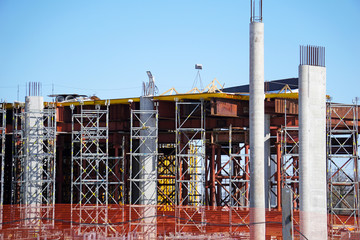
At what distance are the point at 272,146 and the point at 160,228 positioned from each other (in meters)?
17.5

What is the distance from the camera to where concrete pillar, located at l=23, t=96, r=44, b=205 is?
4034 centimetres

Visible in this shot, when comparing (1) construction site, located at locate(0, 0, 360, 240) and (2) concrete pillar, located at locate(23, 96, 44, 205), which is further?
(2) concrete pillar, located at locate(23, 96, 44, 205)

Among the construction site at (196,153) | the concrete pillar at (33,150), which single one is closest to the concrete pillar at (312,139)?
the construction site at (196,153)

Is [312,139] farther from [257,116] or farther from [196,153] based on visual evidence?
[196,153]

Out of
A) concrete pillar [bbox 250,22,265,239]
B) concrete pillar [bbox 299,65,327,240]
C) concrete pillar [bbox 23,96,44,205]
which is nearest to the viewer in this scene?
concrete pillar [bbox 250,22,265,239]

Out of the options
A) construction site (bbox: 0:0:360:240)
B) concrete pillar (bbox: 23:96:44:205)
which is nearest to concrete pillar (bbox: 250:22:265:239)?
construction site (bbox: 0:0:360:240)

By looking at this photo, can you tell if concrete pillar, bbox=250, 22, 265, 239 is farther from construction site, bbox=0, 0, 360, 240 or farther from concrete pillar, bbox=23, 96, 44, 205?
concrete pillar, bbox=23, 96, 44, 205

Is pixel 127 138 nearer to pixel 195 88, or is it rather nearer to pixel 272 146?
pixel 195 88

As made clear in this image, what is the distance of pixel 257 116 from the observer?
101ft

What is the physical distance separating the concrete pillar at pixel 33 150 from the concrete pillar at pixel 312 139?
1715cm

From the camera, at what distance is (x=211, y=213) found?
37781 mm

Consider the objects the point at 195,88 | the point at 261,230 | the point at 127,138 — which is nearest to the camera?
the point at 261,230

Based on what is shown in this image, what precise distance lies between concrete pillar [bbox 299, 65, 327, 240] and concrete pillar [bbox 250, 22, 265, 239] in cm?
201

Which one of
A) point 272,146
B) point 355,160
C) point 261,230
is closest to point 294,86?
point 272,146
